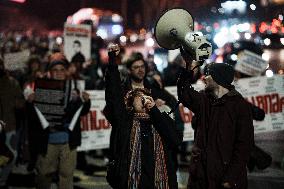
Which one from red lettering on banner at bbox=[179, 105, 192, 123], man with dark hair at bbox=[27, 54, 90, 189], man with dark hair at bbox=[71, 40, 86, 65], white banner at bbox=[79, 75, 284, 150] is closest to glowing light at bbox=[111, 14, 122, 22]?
man with dark hair at bbox=[71, 40, 86, 65]

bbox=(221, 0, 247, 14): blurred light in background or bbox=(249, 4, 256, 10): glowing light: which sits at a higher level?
bbox=(249, 4, 256, 10): glowing light

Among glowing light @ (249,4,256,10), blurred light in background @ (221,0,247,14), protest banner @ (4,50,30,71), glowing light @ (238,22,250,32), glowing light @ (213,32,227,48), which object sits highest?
glowing light @ (249,4,256,10)

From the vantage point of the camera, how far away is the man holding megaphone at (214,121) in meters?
4.85

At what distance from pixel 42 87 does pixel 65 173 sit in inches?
48.8

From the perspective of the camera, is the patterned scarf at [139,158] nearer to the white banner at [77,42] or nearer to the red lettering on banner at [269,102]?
the red lettering on banner at [269,102]

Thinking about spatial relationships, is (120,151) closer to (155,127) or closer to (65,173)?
(155,127)

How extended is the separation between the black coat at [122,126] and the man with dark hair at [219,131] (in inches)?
16.4

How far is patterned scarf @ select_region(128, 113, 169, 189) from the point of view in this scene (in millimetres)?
4602

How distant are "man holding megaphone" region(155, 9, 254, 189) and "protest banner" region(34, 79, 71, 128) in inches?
109

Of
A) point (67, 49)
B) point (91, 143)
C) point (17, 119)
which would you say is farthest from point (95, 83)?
point (17, 119)

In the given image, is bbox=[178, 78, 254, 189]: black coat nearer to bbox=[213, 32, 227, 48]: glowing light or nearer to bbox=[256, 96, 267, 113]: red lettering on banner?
bbox=[256, 96, 267, 113]: red lettering on banner

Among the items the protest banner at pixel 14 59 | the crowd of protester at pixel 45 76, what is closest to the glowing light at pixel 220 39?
the crowd of protester at pixel 45 76

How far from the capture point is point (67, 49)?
11.6 metres

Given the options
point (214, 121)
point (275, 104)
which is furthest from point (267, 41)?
point (214, 121)
